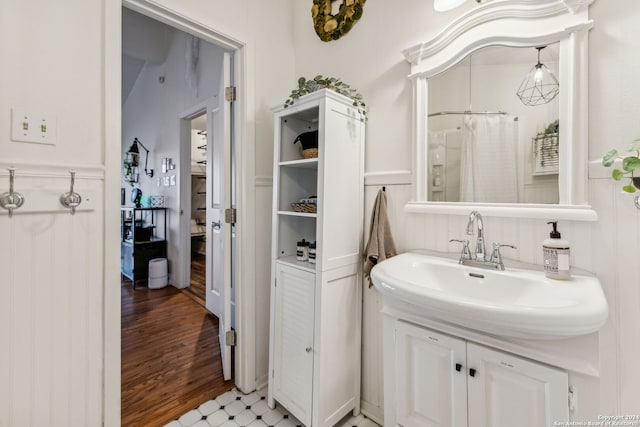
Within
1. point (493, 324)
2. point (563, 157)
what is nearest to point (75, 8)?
point (493, 324)

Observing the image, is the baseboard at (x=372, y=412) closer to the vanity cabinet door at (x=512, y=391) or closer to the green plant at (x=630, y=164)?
the vanity cabinet door at (x=512, y=391)

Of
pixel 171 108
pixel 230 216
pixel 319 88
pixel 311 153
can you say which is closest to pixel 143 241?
pixel 171 108

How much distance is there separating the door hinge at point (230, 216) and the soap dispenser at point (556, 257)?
158cm

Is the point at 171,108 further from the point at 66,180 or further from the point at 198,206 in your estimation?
the point at 66,180

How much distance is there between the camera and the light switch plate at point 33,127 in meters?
1.07

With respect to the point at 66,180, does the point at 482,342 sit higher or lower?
lower

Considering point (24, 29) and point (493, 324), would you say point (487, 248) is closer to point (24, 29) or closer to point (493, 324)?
point (493, 324)

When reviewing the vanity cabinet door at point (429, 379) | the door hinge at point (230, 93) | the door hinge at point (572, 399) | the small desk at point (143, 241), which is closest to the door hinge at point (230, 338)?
the vanity cabinet door at point (429, 379)

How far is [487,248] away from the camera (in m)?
1.25

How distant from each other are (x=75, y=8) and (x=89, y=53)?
169 mm

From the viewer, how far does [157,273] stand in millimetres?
3650

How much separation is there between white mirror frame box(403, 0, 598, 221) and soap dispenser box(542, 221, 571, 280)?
0.11 m

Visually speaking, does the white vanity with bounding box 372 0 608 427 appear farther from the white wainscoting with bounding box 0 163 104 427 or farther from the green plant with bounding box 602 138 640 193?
the white wainscoting with bounding box 0 163 104 427

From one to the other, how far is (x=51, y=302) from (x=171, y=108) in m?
3.18
